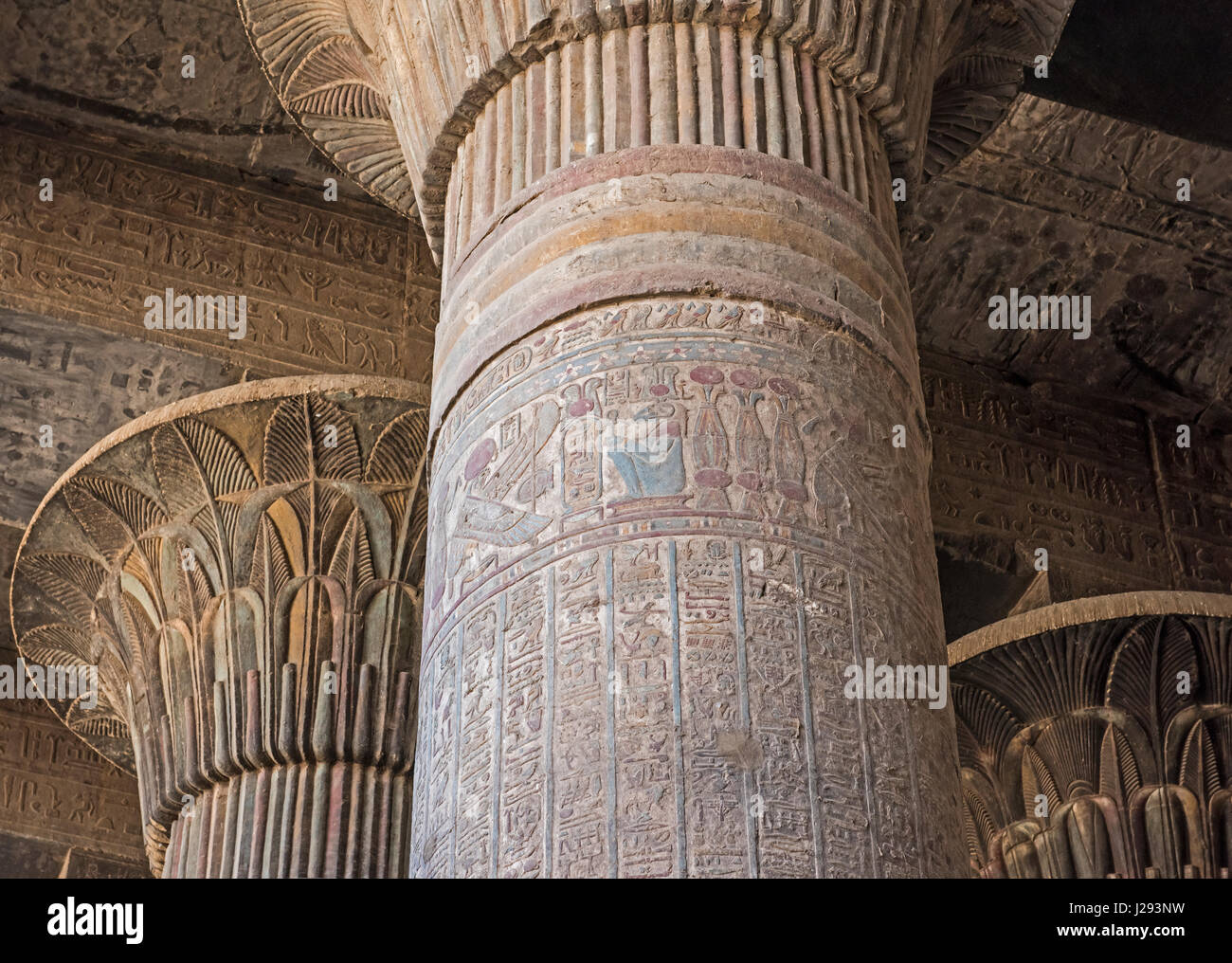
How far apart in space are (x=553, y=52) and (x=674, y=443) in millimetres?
1191

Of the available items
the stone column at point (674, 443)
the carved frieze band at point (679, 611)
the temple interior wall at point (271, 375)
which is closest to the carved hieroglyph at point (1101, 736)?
the temple interior wall at point (271, 375)

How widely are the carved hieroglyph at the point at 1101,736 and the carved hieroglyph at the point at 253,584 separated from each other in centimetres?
231

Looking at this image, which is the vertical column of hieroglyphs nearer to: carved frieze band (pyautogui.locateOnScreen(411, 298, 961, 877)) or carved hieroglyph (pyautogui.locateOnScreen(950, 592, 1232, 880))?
carved frieze band (pyautogui.locateOnScreen(411, 298, 961, 877))

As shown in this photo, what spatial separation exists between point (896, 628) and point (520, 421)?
0.79 m

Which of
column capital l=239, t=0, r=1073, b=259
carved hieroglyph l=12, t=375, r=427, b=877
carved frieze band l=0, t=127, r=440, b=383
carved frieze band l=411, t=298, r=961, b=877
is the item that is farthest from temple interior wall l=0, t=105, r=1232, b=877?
carved frieze band l=411, t=298, r=961, b=877

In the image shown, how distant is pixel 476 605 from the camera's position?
134 inches

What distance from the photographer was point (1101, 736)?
25.7ft

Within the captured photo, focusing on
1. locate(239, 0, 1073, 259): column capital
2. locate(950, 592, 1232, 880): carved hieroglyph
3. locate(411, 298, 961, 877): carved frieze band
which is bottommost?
locate(411, 298, 961, 877): carved frieze band

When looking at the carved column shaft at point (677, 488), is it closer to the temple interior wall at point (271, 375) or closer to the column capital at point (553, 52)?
the column capital at point (553, 52)

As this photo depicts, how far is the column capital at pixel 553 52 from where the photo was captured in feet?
13.5

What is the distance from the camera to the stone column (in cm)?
304

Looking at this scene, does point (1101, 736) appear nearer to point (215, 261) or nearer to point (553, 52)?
point (215, 261)

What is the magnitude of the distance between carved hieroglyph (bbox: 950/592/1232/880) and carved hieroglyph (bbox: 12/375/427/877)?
7.59ft
